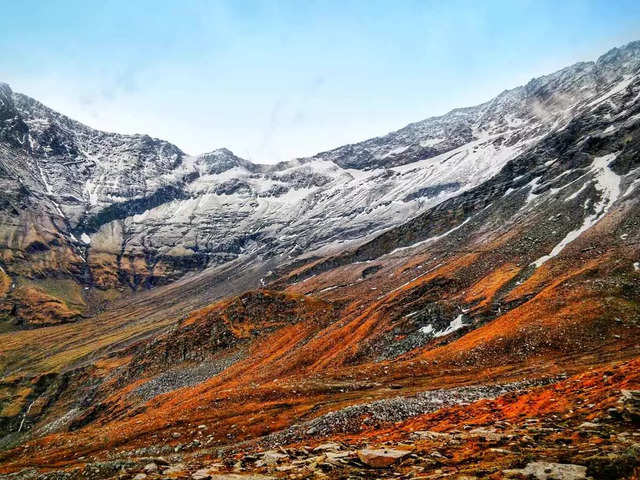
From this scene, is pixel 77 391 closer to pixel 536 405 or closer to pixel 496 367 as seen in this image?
pixel 496 367

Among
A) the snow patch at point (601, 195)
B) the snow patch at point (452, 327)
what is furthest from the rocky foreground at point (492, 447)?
the snow patch at point (601, 195)

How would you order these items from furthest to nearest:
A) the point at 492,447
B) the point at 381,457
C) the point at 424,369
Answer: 1. the point at 424,369
2. the point at 381,457
3. the point at 492,447

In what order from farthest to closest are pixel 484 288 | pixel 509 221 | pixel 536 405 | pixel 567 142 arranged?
pixel 567 142
pixel 509 221
pixel 484 288
pixel 536 405

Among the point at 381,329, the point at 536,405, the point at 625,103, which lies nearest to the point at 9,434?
the point at 381,329

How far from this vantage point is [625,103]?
14975 centimetres

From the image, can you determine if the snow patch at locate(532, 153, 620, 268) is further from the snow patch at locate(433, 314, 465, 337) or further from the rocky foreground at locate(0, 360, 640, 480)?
the rocky foreground at locate(0, 360, 640, 480)

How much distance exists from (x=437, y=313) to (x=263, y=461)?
47860 millimetres

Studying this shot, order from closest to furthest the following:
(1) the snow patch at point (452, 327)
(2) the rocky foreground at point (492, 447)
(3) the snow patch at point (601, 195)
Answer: (2) the rocky foreground at point (492, 447) < (1) the snow patch at point (452, 327) < (3) the snow patch at point (601, 195)

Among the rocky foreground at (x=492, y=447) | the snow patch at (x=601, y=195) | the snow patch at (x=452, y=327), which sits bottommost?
the snow patch at (x=452, y=327)

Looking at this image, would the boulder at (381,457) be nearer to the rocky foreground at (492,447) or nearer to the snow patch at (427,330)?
the rocky foreground at (492,447)

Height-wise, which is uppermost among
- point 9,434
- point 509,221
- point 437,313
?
point 509,221

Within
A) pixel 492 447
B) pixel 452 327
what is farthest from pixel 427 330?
pixel 492 447

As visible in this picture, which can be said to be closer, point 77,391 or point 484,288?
point 484,288

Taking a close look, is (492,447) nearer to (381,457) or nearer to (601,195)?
(381,457)
